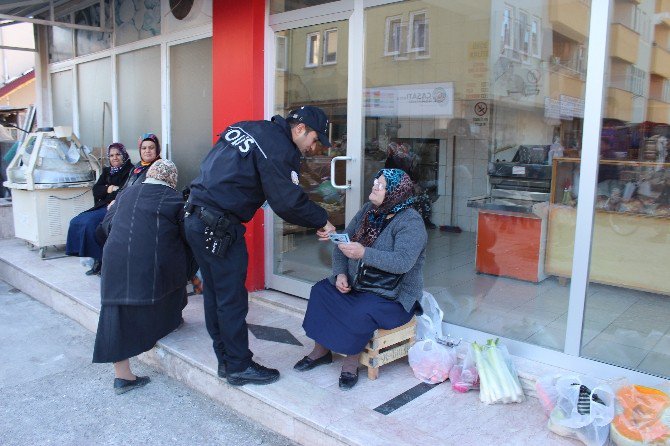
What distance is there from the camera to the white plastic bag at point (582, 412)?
241cm

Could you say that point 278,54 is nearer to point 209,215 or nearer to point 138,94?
point 209,215

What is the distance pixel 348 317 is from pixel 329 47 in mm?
2226

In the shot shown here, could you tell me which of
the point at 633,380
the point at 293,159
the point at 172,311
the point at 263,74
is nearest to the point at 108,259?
the point at 172,311

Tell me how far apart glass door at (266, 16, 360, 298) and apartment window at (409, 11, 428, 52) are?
2.50 ft

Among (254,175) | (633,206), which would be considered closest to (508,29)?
(633,206)

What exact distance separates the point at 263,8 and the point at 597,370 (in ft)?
11.5

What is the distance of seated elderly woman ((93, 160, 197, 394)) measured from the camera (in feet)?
10.9

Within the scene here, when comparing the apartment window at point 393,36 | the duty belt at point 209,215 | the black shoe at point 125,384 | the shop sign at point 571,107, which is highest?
the apartment window at point 393,36

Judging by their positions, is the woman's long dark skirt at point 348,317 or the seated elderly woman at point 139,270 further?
the seated elderly woman at point 139,270

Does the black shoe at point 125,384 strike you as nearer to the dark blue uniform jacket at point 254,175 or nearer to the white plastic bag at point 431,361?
the dark blue uniform jacket at point 254,175

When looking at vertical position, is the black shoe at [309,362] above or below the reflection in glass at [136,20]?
below

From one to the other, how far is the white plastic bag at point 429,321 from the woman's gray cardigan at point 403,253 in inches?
12.3

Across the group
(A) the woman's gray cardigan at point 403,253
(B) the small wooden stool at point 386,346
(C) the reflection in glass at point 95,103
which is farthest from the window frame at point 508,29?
(C) the reflection in glass at point 95,103

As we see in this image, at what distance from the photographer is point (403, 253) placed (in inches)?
119
